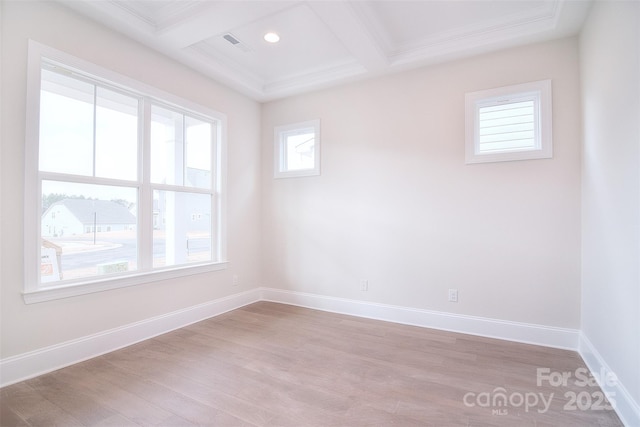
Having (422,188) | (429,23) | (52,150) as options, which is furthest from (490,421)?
(52,150)

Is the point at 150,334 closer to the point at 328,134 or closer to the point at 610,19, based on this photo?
the point at 328,134

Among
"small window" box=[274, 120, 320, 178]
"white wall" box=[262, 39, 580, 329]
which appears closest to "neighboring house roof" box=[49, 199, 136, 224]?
"white wall" box=[262, 39, 580, 329]

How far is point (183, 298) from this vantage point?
10.9ft

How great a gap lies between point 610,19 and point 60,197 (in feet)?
14.2

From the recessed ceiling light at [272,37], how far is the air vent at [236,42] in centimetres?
30

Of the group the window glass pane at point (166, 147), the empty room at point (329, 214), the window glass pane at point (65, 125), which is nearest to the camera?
the empty room at point (329, 214)

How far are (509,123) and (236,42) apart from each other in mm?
2997

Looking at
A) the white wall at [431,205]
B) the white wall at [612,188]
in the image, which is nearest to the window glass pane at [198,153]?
the white wall at [431,205]

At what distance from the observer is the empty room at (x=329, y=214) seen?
76.7 inches

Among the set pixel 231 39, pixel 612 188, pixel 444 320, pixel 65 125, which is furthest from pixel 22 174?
pixel 612 188

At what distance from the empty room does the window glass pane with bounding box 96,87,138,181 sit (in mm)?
19

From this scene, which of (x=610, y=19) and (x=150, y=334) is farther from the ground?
(x=610, y=19)

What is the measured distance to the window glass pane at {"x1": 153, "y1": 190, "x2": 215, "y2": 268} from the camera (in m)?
3.15

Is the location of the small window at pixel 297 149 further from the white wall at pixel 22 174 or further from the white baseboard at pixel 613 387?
the white baseboard at pixel 613 387
